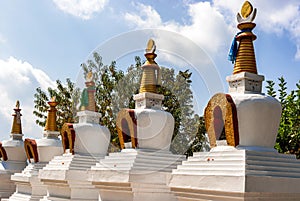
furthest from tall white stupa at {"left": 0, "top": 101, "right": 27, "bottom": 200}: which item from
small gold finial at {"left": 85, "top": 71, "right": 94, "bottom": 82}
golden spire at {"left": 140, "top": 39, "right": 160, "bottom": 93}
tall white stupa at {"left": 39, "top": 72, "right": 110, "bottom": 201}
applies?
golden spire at {"left": 140, "top": 39, "right": 160, "bottom": 93}

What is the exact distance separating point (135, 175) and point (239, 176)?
4670mm

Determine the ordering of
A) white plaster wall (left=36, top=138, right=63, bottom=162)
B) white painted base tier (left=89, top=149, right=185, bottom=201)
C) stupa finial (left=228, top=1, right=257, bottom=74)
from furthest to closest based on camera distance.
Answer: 1. white plaster wall (left=36, top=138, right=63, bottom=162)
2. white painted base tier (left=89, top=149, right=185, bottom=201)
3. stupa finial (left=228, top=1, right=257, bottom=74)

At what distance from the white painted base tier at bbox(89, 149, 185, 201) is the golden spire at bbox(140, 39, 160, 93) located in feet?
8.08

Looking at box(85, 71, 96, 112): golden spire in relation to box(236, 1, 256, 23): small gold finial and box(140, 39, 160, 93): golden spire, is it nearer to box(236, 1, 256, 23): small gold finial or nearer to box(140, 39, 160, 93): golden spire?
box(140, 39, 160, 93): golden spire

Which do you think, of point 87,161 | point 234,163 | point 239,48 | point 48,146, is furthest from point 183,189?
point 48,146

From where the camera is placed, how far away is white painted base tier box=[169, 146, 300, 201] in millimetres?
8422

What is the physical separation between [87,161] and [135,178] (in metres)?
4.68

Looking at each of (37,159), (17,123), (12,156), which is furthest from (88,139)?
(12,156)

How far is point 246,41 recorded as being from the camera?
A: 10711mm

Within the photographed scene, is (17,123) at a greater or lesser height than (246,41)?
lesser

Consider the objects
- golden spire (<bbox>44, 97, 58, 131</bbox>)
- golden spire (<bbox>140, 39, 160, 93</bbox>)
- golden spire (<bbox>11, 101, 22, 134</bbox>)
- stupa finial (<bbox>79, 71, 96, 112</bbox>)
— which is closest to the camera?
golden spire (<bbox>140, 39, 160, 93</bbox>)

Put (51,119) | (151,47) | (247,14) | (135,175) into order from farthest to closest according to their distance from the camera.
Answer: (51,119)
(151,47)
(135,175)
(247,14)

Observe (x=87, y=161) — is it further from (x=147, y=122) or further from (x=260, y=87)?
(x=260, y=87)

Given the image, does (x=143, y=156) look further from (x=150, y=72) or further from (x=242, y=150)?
(x=242, y=150)
